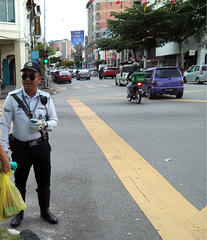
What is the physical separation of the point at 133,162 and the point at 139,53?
63.0 m

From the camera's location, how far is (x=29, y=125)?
10.00ft

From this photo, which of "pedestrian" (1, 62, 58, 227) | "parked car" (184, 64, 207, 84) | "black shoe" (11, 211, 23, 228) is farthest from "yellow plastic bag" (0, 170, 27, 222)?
"parked car" (184, 64, 207, 84)

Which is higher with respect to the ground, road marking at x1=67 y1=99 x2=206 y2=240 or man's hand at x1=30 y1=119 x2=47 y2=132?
man's hand at x1=30 y1=119 x2=47 y2=132

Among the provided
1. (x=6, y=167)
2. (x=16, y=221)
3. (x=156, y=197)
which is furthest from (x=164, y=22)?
(x=6, y=167)

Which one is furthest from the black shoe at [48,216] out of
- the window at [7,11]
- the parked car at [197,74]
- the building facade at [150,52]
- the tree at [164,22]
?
the tree at [164,22]

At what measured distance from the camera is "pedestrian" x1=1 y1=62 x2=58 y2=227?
9.93ft

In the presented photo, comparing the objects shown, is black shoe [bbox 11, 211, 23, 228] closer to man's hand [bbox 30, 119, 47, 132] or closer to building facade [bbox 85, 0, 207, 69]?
man's hand [bbox 30, 119, 47, 132]

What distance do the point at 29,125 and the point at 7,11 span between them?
2278 centimetres

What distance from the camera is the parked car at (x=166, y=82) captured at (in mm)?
15508

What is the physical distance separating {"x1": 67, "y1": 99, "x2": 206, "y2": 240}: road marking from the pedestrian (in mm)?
1087

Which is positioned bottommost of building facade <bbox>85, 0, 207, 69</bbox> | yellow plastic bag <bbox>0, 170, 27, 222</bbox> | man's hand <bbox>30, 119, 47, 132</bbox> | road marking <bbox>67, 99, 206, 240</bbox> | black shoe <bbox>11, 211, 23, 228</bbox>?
road marking <bbox>67, 99, 206, 240</bbox>

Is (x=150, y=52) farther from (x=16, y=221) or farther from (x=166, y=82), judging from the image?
(x=16, y=221)

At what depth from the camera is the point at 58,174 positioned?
15.4ft

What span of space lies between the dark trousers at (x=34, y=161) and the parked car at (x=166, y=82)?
42.0 ft
